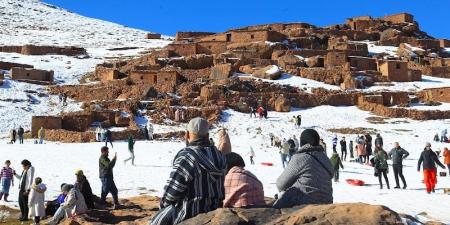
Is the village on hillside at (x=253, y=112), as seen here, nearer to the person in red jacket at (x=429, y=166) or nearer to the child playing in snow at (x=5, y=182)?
the person in red jacket at (x=429, y=166)

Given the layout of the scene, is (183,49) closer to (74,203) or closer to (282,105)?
(282,105)

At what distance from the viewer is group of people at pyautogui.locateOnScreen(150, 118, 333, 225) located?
A: 5426 millimetres

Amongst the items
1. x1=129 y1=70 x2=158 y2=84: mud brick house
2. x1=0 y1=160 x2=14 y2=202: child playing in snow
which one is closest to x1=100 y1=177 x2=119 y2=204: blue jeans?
x1=0 y1=160 x2=14 y2=202: child playing in snow

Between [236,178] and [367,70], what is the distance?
4518 centimetres

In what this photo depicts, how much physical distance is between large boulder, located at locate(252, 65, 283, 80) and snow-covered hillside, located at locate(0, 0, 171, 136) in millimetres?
15908

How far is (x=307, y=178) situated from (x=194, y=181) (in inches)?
59.3

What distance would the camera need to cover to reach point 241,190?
6.20m

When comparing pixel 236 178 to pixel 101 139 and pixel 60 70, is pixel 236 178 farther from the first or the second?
pixel 60 70

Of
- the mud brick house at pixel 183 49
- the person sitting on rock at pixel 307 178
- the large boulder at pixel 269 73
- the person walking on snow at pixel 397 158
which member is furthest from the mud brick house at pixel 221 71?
the person sitting on rock at pixel 307 178

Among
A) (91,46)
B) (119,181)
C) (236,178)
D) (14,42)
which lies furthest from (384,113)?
(14,42)

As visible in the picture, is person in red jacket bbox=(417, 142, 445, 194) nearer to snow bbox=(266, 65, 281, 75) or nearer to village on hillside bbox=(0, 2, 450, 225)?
village on hillside bbox=(0, 2, 450, 225)

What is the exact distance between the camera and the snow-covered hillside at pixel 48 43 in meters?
37.3

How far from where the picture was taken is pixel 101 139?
89.5ft

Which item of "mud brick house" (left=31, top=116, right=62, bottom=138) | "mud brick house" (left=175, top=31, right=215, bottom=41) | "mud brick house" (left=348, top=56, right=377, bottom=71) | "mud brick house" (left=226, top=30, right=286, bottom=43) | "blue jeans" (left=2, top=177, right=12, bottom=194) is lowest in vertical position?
"blue jeans" (left=2, top=177, right=12, bottom=194)
